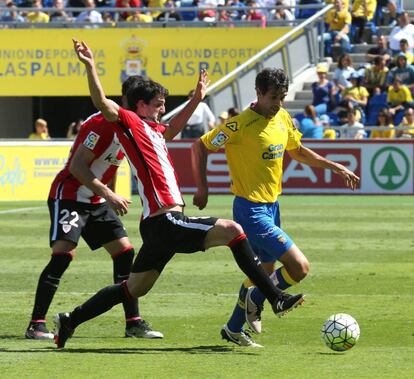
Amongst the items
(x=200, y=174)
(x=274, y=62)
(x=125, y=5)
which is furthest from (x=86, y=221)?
(x=125, y=5)

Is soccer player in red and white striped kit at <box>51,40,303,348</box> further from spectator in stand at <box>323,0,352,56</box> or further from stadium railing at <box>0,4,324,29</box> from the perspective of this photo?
stadium railing at <box>0,4,324,29</box>

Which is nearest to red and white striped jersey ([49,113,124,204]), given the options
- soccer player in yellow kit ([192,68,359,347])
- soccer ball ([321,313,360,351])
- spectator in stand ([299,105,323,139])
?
soccer player in yellow kit ([192,68,359,347])

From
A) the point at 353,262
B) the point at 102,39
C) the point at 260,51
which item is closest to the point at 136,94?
the point at 353,262

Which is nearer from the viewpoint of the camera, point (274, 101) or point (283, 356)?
point (283, 356)

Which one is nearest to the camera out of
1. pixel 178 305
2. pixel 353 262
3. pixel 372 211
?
pixel 178 305

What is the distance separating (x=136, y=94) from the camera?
29.4 feet

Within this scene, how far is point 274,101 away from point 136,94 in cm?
107

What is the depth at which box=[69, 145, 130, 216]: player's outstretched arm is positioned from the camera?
865 centimetres

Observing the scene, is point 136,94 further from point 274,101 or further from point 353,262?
point 353,262

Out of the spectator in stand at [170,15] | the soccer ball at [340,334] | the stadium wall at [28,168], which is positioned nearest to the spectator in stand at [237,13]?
the spectator in stand at [170,15]

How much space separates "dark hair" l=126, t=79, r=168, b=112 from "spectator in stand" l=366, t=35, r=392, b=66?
22053mm

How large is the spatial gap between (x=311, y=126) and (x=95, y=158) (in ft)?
59.2

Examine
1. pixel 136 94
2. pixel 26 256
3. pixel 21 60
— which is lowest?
pixel 21 60

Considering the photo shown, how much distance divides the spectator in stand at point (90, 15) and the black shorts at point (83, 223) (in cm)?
2480
